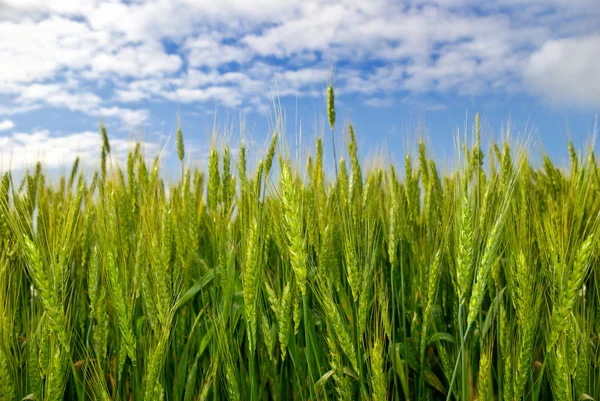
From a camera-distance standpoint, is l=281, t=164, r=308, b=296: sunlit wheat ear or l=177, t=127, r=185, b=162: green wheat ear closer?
l=281, t=164, r=308, b=296: sunlit wheat ear

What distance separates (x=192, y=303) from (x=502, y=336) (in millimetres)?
1600

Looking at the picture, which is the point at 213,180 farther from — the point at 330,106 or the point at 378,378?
the point at 378,378

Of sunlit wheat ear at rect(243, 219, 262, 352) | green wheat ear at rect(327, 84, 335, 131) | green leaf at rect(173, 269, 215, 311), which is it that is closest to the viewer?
sunlit wheat ear at rect(243, 219, 262, 352)

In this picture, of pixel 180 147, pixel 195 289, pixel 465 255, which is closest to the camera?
pixel 465 255

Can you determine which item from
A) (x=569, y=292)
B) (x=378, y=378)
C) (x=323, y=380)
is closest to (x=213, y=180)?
(x=323, y=380)

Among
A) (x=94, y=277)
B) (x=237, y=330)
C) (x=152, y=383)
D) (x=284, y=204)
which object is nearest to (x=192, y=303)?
(x=237, y=330)

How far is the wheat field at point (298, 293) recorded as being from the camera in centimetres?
200

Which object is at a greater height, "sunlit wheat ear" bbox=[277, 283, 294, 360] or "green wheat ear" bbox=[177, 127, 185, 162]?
"green wheat ear" bbox=[177, 127, 185, 162]

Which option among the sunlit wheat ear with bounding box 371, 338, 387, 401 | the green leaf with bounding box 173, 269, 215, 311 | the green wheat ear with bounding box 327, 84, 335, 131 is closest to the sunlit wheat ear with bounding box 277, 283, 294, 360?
the sunlit wheat ear with bounding box 371, 338, 387, 401

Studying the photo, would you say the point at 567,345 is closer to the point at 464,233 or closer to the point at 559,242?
the point at 559,242

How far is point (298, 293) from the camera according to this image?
209 cm

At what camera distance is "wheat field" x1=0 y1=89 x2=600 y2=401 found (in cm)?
200

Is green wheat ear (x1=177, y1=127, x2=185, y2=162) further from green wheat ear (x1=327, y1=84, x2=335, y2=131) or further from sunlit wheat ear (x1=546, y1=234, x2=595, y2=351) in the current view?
sunlit wheat ear (x1=546, y1=234, x2=595, y2=351)

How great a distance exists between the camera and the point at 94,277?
2.37 m
